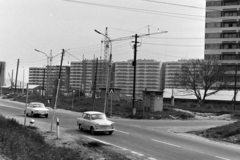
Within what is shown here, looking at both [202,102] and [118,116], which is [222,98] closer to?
[202,102]

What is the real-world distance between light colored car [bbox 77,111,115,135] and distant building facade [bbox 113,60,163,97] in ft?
421

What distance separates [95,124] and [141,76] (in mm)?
138503

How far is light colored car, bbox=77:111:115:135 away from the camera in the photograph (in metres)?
17.8

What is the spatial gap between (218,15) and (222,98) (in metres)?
36.7

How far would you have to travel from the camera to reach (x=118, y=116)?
120ft

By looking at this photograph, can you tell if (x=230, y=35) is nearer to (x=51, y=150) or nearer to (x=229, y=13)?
(x=229, y=13)

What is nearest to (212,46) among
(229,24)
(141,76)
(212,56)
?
(212,56)

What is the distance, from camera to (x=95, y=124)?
1784 centimetres

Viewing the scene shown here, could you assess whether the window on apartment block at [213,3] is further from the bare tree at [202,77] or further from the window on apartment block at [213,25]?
the bare tree at [202,77]

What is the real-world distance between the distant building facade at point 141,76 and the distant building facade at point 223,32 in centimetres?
6179

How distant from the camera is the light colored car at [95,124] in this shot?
17.8 metres

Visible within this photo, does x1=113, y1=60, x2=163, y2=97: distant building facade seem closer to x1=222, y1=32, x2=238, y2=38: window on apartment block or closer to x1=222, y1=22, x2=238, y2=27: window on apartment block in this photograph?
x1=222, y1=32, x2=238, y2=38: window on apartment block

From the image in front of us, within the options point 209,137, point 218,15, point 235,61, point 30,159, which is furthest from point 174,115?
point 218,15

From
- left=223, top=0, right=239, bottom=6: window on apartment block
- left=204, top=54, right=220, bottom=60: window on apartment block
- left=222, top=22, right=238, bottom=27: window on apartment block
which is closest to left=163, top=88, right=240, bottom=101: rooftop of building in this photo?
left=204, top=54, right=220, bottom=60: window on apartment block
